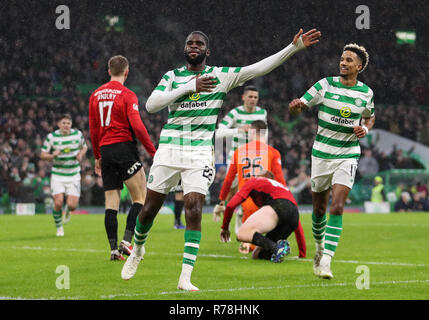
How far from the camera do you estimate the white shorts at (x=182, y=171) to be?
21.8 feet

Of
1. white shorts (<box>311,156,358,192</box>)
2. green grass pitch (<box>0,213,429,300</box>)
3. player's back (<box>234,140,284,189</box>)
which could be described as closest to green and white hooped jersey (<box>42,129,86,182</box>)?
green grass pitch (<box>0,213,429,300</box>)

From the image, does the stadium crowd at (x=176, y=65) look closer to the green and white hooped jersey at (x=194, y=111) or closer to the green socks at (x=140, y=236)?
the green socks at (x=140, y=236)

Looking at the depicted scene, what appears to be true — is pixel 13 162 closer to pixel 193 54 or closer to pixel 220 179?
pixel 220 179

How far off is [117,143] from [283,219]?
224cm

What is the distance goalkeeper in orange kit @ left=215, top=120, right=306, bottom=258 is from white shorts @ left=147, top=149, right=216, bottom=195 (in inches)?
133

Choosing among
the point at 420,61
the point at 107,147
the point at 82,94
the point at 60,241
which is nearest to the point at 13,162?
the point at 82,94

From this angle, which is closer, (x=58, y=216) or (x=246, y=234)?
(x=246, y=234)

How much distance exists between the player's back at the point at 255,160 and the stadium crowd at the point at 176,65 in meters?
13.9

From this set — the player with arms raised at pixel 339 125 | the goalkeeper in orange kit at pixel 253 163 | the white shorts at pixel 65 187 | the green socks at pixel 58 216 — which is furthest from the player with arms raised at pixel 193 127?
the white shorts at pixel 65 187

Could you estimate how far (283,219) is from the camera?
9.36m

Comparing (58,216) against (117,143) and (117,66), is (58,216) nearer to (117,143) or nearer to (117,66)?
(117,143)

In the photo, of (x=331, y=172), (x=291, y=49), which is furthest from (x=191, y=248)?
(x=331, y=172)

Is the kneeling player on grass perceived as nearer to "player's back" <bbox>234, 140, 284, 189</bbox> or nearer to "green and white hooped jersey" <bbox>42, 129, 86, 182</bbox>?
"player's back" <bbox>234, 140, 284, 189</bbox>

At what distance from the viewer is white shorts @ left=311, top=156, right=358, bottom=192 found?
785 cm
